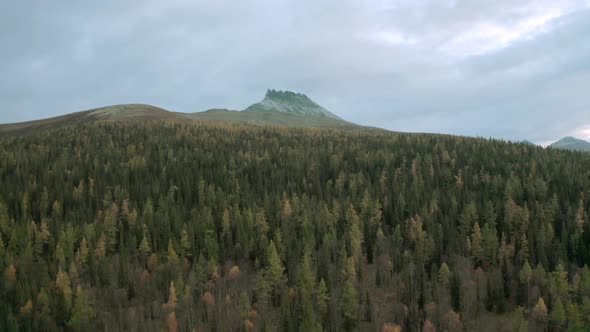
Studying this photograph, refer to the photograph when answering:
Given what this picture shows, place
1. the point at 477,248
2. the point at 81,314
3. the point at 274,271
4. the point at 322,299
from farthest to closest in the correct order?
the point at 477,248
the point at 274,271
the point at 322,299
the point at 81,314

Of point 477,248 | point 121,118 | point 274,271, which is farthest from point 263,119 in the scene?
point 274,271

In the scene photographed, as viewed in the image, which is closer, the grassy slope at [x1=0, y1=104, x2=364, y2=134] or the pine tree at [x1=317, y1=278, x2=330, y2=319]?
the pine tree at [x1=317, y1=278, x2=330, y2=319]

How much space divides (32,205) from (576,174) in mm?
20944

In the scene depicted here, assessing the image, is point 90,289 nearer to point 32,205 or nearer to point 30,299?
point 30,299

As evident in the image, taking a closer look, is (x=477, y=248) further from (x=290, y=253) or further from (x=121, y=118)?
(x=121, y=118)

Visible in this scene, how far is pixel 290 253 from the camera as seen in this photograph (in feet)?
29.1

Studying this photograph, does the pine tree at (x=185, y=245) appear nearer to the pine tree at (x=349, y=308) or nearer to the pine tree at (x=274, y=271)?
the pine tree at (x=274, y=271)

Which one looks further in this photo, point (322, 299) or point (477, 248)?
point (477, 248)

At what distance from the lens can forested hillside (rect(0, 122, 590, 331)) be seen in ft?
21.9

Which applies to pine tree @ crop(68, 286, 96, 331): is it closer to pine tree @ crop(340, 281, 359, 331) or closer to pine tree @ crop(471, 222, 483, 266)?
pine tree @ crop(340, 281, 359, 331)

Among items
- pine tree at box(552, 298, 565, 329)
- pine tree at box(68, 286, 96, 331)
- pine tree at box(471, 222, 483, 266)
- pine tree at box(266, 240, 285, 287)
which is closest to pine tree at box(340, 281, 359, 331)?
pine tree at box(266, 240, 285, 287)

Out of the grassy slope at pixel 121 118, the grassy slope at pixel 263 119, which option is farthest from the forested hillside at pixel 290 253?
the grassy slope at pixel 263 119

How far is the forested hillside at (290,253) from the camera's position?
6.67 m

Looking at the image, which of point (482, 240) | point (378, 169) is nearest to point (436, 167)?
point (378, 169)
